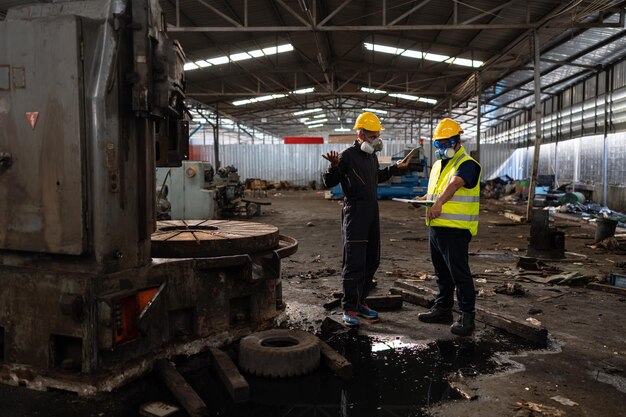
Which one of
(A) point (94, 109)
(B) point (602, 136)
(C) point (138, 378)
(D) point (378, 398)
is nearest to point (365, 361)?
(D) point (378, 398)

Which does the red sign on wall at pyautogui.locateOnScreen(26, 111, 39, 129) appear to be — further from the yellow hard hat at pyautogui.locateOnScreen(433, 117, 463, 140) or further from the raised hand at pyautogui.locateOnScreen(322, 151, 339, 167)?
the yellow hard hat at pyautogui.locateOnScreen(433, 117, 463, 140)

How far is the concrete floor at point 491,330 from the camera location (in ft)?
8.41

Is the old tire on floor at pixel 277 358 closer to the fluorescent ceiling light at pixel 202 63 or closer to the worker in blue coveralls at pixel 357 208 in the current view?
the worker in blue coveralls at pixel 357 208

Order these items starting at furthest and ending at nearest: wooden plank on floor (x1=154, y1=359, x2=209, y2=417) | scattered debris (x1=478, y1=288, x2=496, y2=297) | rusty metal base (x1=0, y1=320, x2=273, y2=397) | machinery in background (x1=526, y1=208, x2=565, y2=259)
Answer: machinery in background (x1=526, y1=208, x2=565, y2=259) → scattered debris (x1=478, y1=288, x2=496, y2=297) → rusty metal base (x1=0, y1=320, x2=273, y2=397) → wooden plank on floor (x1=154, y1=359, x2=209, y2=417)

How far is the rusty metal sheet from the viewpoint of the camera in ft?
7.97

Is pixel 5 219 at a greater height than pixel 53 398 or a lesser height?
greater

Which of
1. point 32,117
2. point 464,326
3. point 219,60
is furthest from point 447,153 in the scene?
point 219,60

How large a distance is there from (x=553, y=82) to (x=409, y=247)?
12541 mm

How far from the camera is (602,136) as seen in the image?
1390 cm

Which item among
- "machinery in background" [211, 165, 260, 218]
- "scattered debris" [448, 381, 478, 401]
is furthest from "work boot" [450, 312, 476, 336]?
"machinery in background" [211, 165, 260, 218]

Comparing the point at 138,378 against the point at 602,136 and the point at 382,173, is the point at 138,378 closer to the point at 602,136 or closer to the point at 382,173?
the point at 382,173

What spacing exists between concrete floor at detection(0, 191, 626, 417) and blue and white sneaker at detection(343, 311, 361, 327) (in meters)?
0.09

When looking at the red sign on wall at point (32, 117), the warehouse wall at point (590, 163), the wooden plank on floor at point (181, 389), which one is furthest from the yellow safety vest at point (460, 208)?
the warehouse wall at point (590, 163)

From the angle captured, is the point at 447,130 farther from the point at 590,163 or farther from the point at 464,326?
the point at 590,163
